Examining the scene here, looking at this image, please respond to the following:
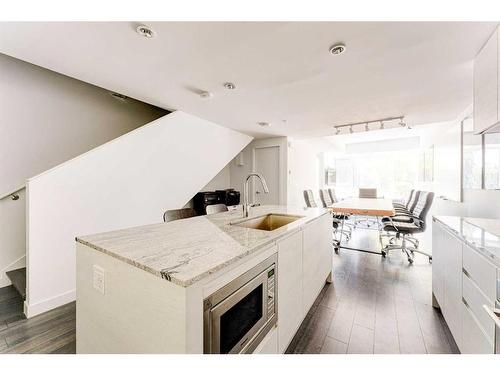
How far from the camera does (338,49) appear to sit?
1.55 metres

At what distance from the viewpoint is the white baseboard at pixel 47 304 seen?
1.80 metres

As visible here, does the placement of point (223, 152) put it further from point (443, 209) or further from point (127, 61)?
point (443, 209)

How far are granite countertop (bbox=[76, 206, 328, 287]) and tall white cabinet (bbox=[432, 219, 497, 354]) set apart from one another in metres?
0.94

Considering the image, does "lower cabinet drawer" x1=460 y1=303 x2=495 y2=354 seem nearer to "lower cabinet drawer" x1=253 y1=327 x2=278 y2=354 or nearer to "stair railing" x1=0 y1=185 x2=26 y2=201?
"lower cabinet drawer" x1=253 y1=327 x2=278 y2=354

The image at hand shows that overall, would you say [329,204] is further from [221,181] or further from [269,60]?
[269,60]

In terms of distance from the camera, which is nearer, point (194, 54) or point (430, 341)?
point (430, 341)

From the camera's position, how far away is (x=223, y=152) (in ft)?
12.4

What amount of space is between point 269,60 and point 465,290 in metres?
2.08

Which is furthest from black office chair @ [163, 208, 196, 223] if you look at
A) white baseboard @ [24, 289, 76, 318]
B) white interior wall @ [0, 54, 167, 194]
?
white interior wall @ [0, 54, 167, 194]

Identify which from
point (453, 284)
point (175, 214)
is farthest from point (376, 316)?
point (175, 214)

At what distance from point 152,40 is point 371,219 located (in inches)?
265

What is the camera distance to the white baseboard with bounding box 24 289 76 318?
180 centimetres
